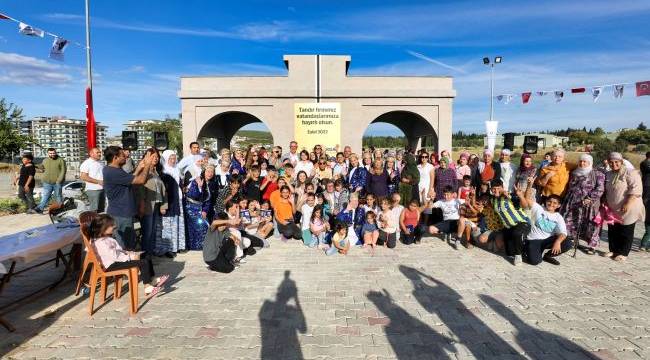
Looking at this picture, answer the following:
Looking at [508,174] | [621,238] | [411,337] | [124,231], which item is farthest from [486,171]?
[124,231]

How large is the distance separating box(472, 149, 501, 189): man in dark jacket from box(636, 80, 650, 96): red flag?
823cm

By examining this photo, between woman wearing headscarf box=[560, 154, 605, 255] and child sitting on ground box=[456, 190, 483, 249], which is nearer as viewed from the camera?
woman wearing headscarf box=[560, 154, 605, 255]

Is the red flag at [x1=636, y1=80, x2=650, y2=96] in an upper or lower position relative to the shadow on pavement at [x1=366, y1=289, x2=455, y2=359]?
upper

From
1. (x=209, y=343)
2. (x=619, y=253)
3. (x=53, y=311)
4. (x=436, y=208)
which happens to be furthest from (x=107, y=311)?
(x=619, y=253)

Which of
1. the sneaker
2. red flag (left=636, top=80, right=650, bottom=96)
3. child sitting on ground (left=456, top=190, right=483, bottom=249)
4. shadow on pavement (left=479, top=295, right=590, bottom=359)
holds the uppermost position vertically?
red flag (left=636, top=80, right=650, bottom=96)

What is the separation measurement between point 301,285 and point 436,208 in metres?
3.67

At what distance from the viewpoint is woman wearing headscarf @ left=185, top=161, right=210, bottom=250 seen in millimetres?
6008

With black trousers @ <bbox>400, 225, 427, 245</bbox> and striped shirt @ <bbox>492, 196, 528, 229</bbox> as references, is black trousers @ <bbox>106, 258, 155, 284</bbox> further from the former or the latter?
striped shirt @ <bbox>492, 196, 528, 229</bbox>

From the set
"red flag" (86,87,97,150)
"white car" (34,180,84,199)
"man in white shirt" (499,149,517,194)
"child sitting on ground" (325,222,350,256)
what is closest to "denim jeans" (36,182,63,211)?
"white car" (34,180,84,199)

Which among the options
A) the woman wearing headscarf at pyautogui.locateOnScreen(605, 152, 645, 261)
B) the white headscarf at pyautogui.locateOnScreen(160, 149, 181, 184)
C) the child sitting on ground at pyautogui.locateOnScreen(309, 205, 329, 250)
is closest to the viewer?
the woman wearing headscarf at pyautogui.locateOnScreen(605, 152, 645, 261)

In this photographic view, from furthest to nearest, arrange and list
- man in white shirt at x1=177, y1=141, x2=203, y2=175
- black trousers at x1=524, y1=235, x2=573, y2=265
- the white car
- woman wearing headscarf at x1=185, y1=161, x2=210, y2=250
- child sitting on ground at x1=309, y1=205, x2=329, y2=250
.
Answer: the white car, man in white shirt at x1=177, y1=141, x2=203, y2=175, child sitting on ground at x1=309, y1=205, x2=329, y2=250, woman wearing headscarf at x1=185, y1=161, x2=210, y2=250, black trousers at x1=524, y1=235, x2=573, y2=265

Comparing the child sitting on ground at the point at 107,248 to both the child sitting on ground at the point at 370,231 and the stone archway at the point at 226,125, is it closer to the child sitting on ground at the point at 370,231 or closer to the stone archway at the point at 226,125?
the child sitting on ground at the point at 370,231

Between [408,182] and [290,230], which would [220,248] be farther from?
[408,182]

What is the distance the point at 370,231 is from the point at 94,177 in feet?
16.9
